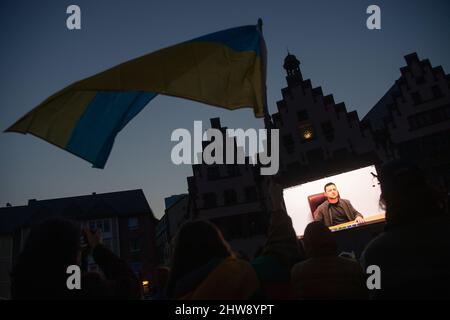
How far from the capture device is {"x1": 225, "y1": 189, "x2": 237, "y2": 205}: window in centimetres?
2600

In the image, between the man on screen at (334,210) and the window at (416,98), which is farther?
the window at (416,98)

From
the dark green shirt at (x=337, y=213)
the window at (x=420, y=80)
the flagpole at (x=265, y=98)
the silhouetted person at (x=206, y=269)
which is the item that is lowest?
the silhouetted person at (x=206, y=269)

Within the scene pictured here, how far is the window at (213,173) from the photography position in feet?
88.3

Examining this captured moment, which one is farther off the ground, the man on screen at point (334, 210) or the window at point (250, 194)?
the window at point (250, 194)

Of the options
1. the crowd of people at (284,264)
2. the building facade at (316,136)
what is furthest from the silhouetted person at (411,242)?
the building facade at (316,136)

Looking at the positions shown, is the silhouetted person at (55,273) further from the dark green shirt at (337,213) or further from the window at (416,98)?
the window at (416,98)

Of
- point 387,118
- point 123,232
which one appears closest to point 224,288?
point 387,118

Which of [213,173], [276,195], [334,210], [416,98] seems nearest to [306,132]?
[416,98]

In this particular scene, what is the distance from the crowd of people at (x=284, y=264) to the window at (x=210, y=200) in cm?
2286

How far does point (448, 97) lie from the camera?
21719 millimetres

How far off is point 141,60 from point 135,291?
3.77 meters

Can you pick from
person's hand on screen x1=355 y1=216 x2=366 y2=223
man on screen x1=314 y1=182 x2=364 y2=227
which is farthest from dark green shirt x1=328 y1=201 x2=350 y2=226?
person's hand on screen x1=355 y1=216 x2=366 y2=223

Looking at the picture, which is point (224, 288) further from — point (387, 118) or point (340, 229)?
point (387, 118)

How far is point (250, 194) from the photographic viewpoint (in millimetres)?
26109
